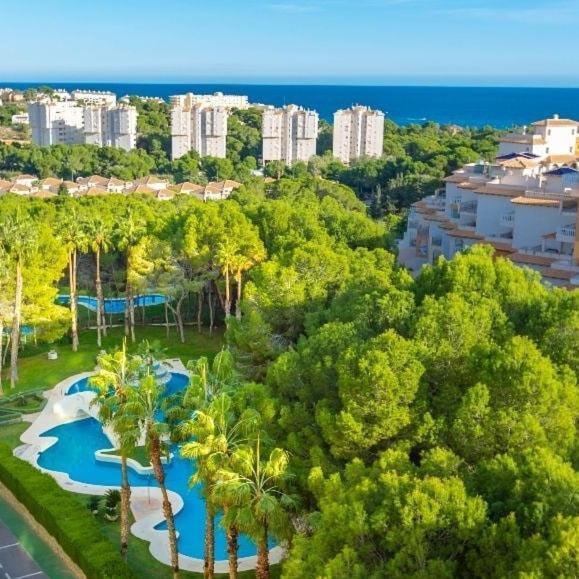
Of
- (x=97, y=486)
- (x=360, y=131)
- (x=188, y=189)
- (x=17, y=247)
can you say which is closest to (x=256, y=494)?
(x=97, y=486)

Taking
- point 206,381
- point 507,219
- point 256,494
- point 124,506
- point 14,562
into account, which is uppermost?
point 507,219

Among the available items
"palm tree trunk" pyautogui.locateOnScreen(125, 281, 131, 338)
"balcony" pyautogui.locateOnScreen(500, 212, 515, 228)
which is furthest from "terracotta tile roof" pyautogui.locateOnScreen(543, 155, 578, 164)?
"palm tree trunk" pyautogui.locateOnScreen(125, 281, 131, 338)

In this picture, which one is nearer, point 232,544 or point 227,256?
point 232,544

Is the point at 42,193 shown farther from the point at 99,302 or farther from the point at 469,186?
the point at 469,186

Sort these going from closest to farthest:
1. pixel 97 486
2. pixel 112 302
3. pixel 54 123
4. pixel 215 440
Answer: pixel 215 440 < pixel 97 486 < pixel 112 302 < pixel 54 123

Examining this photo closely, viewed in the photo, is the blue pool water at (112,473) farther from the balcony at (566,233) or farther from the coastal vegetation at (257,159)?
the coastal vegetation at (257,159)

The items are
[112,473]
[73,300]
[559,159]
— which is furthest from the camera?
[559,159]

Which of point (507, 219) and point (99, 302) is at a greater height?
point (507, 219)
